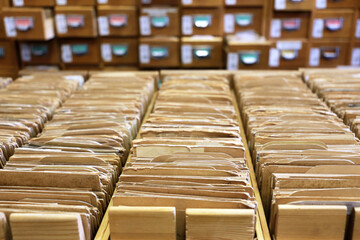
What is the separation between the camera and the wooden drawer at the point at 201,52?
12.9ft

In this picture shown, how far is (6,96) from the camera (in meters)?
2.11

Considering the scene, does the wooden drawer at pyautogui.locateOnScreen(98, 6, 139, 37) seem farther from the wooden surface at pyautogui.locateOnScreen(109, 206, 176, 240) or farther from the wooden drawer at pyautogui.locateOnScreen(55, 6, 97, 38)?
the wooden surface at pyautogui.locateOnScreen(109, 206, 176, 240)

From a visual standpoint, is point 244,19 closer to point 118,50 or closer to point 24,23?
point 118,50

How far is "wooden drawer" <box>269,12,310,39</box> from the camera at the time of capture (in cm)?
403

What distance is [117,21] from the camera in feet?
13.1

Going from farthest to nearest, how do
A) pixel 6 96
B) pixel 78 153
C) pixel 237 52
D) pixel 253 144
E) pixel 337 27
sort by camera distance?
pixel 337 27 → pixel 237 52 → pixel 6 96 → pixel 253 144 → pixel 78 153

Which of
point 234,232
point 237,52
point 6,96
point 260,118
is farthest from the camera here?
point 237,52

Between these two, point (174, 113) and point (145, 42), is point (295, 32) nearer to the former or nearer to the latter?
point (145, 42)

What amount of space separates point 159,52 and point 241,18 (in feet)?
3.01

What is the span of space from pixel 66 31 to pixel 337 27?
8.87ft

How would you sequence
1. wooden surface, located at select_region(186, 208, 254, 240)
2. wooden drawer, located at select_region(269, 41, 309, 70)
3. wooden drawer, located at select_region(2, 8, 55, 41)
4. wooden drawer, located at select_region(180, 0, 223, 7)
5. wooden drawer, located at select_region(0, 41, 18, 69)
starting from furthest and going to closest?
wooden drawer, located at select_region(0, 41, 18, 69) < wooden drawer, located at select_region(269, 41, 309, 70) < wooden drawer, located at select_region(180, 0, 223, 7) < wooden drawer, located at select_region(2, 8, 55, 41) < wooden surface, located at select_region(186, 208, 254, 240)

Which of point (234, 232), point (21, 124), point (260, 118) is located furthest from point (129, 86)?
point (234, 232)

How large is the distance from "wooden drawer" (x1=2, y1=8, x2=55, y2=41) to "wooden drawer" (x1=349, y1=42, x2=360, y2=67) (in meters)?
3.04

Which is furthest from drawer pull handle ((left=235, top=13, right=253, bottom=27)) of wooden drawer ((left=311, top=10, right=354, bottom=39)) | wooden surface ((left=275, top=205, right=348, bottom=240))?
wooden surface ((left=275, top=205, right=348, bottom=240))
